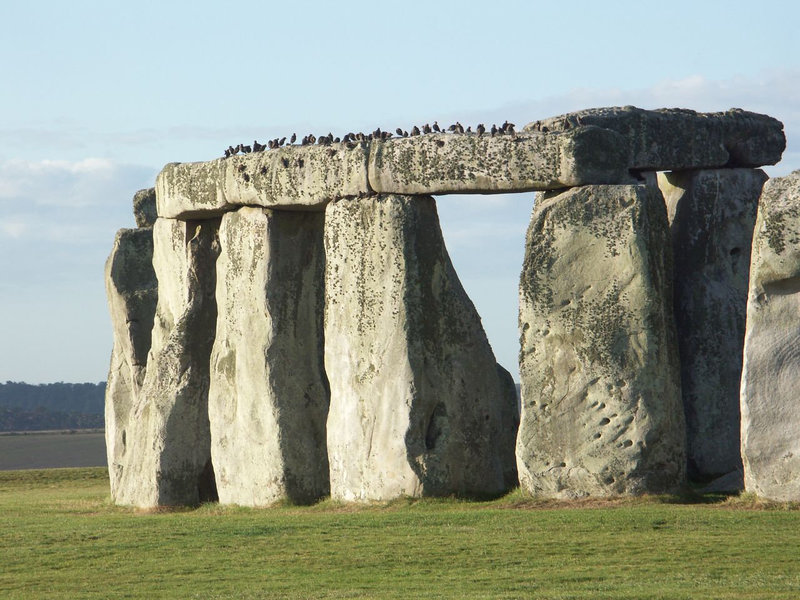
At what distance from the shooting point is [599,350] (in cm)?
2119

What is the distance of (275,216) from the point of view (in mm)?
24531

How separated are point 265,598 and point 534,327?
7.08 m

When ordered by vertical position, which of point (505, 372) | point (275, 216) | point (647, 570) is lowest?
point (647, 570)

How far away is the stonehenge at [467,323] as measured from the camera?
21.1m

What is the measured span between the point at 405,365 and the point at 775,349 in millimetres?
5173

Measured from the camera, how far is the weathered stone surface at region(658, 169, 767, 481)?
24125 millimetres

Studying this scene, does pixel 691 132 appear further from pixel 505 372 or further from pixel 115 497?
pixel 115 497

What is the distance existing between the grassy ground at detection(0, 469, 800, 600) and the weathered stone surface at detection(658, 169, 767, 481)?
3387 millimetres

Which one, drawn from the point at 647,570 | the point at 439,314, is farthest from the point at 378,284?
the point at 647,570

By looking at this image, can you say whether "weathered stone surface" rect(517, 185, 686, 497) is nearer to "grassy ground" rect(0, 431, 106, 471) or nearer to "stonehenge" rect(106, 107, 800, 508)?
"stonehenge" rect(106, 107, 800, 508)

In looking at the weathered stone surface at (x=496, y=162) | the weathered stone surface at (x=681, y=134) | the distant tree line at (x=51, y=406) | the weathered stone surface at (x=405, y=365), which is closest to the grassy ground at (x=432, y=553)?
the weathered stone surface at (x=405, y=365)

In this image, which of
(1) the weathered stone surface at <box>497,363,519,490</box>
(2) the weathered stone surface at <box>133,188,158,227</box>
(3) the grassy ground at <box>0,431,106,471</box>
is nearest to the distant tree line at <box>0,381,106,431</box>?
(3) the grassy ground at <box>0,431,106,471</box>

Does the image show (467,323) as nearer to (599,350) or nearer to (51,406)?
(599,350)

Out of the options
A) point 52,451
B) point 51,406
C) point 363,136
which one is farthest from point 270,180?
point 51,406
